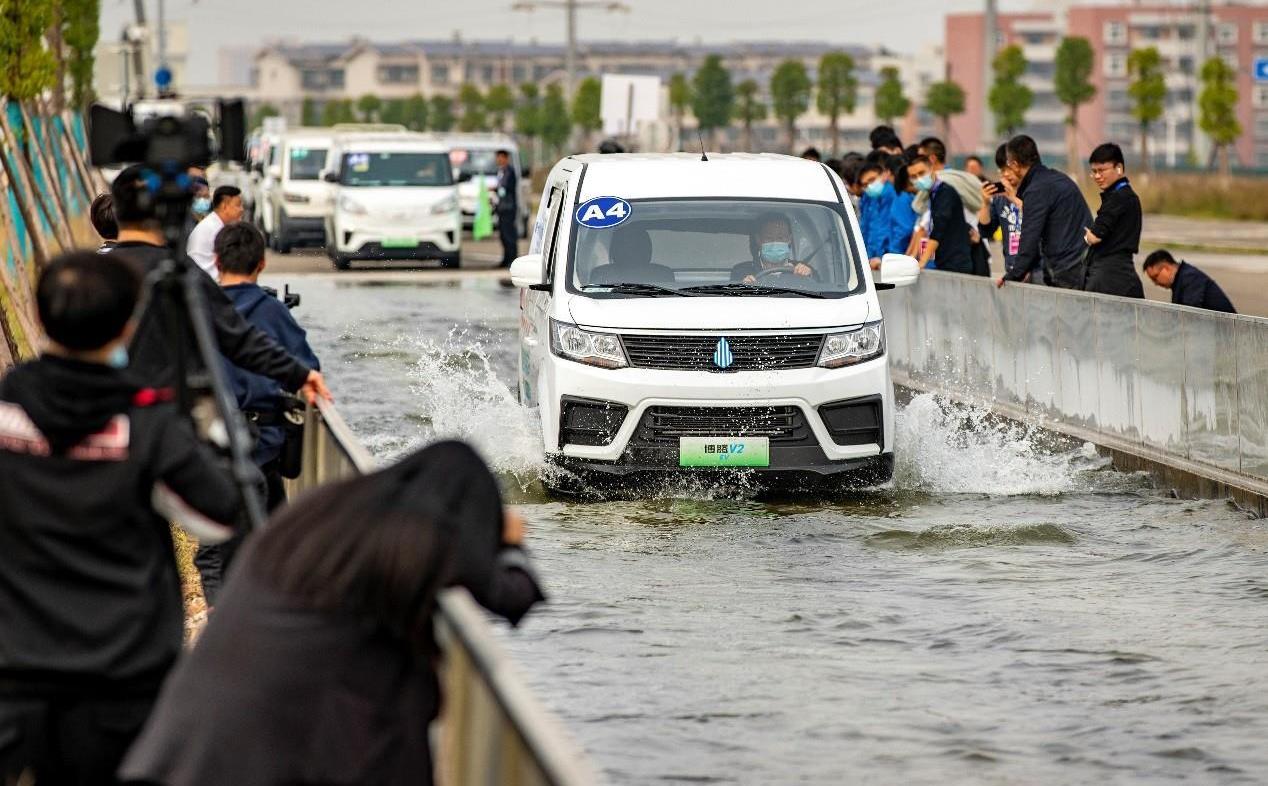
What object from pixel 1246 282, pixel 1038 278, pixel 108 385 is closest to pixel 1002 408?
pixel 1038 278

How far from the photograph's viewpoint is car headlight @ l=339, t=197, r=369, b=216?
115 feet

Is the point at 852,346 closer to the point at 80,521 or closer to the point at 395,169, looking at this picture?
the point at 80,521

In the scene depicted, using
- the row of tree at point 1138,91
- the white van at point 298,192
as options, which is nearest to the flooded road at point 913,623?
the white van at point 298,192

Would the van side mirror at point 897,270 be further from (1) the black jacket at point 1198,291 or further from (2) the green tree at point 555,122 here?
(2) the green tree at point 555,122

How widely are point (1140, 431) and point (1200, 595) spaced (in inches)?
159

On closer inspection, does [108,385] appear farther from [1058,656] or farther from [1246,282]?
[1246,282]

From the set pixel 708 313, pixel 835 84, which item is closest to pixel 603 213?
pixel 708 313

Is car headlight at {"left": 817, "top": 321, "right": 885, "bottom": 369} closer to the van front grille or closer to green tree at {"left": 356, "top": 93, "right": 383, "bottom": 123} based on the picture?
the van front grille

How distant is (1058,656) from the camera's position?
8906 millimetres

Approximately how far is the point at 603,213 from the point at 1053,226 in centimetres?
511

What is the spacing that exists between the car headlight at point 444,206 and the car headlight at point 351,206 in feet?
3.49

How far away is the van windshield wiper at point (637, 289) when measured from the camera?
42.1 feet

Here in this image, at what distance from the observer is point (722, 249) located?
13359 millimetres

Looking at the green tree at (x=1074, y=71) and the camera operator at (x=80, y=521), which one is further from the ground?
the green tree at (x=1074, y=71)
